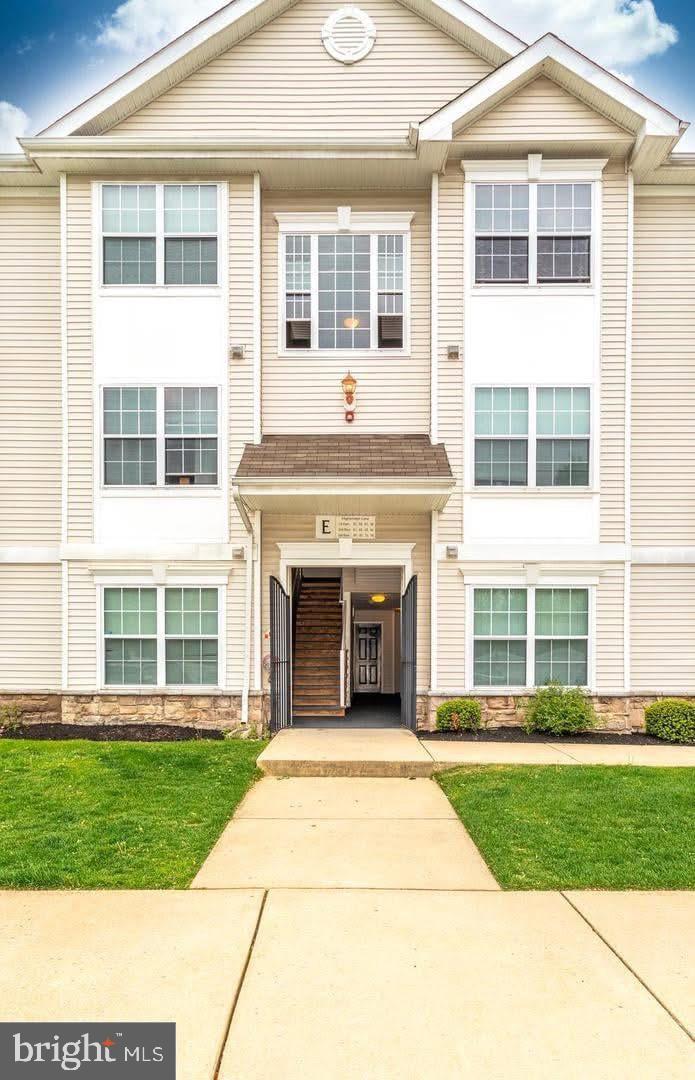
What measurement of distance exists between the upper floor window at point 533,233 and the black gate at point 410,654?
5040 millimetres

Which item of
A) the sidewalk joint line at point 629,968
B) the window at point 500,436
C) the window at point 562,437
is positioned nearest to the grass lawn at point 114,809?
the sidewalk joint line at point 629,968

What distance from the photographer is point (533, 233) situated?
11.0 m

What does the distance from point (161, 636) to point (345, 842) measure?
5.76 metres

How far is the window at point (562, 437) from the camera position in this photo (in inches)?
437

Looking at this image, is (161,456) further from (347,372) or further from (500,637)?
(500,637)

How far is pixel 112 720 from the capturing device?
11016 millimetres

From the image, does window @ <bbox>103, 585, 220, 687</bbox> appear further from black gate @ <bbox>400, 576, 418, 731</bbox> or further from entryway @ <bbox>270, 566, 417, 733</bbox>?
black gate @ <bbox>400, 576, 418, 731</bbox>

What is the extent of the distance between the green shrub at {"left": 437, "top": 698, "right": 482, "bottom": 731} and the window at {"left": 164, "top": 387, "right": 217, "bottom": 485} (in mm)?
5061

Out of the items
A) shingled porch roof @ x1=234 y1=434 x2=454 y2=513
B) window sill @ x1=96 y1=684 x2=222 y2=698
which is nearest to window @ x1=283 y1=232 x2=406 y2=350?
shingled porch roof @ x1=234 y1=434 x2=454 y2=513

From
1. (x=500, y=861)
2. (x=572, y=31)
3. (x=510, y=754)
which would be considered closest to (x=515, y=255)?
(x=510, y=754)

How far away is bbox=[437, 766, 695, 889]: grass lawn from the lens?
5.33m

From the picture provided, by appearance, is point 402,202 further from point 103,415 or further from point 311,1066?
point 311,1066

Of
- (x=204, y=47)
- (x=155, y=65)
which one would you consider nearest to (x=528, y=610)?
(x=204, y=47)

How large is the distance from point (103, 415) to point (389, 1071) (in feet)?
32.5
